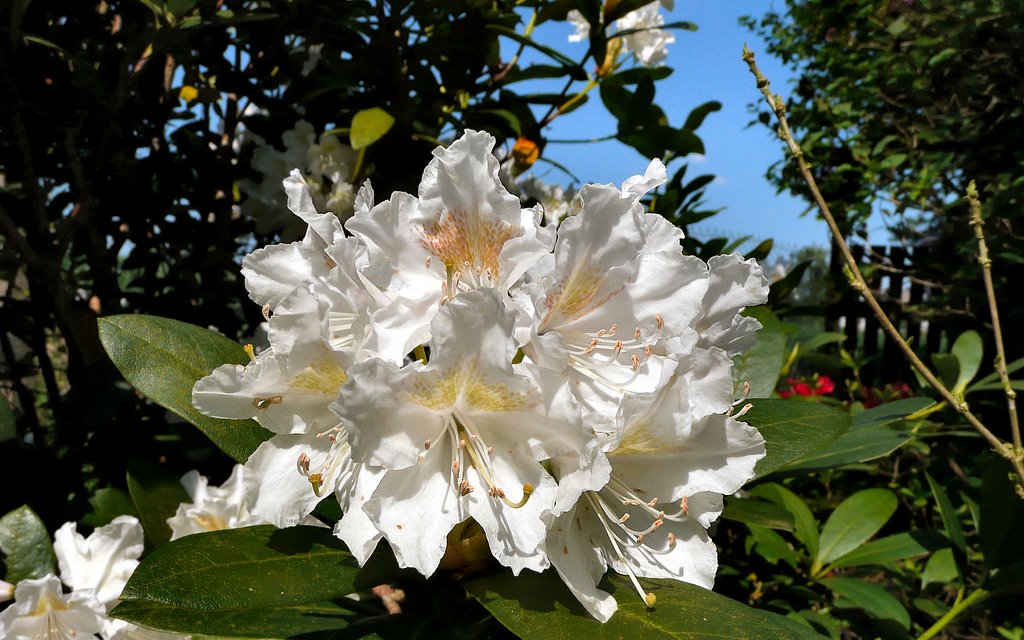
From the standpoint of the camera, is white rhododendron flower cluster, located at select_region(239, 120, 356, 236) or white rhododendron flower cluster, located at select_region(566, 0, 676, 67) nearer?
white rhododendron flower cluster, located at select_region(239, 120, 356, 236)

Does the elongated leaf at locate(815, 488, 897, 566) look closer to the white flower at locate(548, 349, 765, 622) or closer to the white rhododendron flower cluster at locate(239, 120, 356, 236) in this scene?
the white flower at locate(548, 349, 765, 622)

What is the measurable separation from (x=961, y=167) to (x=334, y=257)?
9.65 ft

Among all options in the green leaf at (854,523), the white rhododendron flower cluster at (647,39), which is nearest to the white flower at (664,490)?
the green leaf at (854,523)

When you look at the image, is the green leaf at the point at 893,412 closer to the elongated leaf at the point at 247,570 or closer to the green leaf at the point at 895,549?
the green leaf at the point at 895,549

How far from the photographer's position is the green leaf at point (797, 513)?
1328mm

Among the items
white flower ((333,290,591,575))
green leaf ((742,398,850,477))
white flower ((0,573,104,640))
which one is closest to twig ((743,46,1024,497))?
green leaf ((742,398,850,477))

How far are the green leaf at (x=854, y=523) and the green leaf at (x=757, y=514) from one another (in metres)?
0.40

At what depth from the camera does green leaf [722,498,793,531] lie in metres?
0.98

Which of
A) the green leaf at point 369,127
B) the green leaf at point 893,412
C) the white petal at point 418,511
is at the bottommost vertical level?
the white petal at point 418,511

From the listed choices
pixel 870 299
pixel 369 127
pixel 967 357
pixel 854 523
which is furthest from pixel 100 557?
pixel 967 357

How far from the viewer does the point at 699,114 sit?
151 centimetres

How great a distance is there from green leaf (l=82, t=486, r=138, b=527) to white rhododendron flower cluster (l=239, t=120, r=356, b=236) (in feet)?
1.95

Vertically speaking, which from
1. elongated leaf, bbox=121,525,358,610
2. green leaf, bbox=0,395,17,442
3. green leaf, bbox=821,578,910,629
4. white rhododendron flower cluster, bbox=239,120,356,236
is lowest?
green leaf, bbox=0,395,17,442

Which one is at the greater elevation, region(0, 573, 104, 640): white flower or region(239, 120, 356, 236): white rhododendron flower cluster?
region(239, 120, 356, 236): white rhododendron flower cluster
